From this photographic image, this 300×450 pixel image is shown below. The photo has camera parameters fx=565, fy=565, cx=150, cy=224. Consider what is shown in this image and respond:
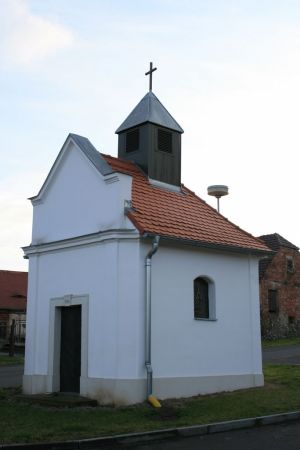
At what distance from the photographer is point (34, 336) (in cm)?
1423

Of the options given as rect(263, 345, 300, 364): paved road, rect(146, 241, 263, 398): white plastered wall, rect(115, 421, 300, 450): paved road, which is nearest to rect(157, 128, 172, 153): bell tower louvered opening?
rect(146, 241, 263, 398): white plastered wall

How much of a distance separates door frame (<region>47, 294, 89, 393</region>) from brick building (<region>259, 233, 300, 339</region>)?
2148cm

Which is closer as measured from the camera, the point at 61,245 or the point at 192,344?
the point at 192,344

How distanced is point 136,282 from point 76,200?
9.95 feet

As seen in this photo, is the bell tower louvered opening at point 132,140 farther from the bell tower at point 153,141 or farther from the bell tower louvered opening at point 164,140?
the bell tower louvered opening at point 164,140

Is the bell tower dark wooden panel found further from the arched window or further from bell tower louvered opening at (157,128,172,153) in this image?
A: the arched window

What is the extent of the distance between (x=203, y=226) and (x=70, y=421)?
637cm

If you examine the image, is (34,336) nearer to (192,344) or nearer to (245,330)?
(192,344)

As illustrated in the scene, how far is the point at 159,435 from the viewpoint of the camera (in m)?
8.81

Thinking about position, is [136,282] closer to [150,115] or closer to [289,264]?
[150,115]

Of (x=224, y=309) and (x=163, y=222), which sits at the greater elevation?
(x=163, y=222)

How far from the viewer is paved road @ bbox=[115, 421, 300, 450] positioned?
8180 mm

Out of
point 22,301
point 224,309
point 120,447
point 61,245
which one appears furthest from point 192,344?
point 22,301

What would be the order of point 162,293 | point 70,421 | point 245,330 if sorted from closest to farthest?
point 70,421, point 162,293, point 245,330
